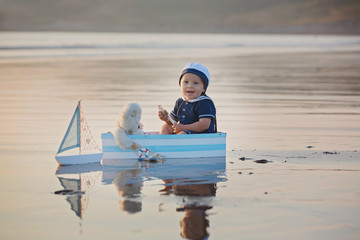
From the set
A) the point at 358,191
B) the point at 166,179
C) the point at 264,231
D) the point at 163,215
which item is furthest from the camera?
the point at 166,179

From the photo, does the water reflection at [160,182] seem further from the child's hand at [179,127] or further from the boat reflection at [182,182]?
the child's hand at [179,127]

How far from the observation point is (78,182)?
664 centimetres

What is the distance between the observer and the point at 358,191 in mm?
6258

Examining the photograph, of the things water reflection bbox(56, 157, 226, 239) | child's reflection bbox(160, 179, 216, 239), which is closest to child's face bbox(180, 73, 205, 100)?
water reflection bbox(56, 157, 226, 239)

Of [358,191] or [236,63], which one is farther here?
[236,63]

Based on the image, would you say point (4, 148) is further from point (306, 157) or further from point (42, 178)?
point (306, 157)

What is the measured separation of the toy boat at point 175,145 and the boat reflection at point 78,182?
1.23 feet

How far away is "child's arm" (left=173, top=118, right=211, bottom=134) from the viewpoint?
26.7ft

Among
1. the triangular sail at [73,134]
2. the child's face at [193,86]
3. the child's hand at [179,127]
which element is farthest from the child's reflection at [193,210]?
the child's face at [193,86]

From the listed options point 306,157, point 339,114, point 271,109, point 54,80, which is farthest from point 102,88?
point 306,157

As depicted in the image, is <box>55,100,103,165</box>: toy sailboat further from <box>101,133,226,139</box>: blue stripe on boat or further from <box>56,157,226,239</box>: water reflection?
<box>101,133,226,139</box>: blue stripe on boat

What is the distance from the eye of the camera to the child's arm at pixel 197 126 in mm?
8133

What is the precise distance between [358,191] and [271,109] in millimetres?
6226

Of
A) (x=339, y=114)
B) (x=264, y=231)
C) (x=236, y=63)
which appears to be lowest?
(x=264, y=231)
